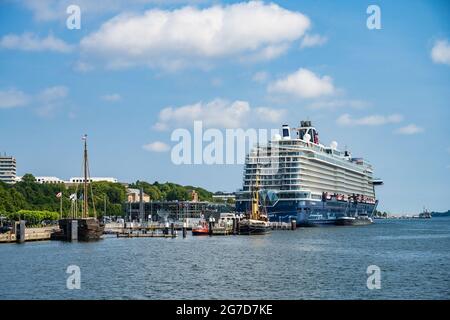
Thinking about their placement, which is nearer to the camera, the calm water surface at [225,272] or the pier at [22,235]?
the calm water surface at [225,272]

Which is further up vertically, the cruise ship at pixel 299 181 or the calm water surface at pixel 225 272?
the cruise ship at pixel 299 181

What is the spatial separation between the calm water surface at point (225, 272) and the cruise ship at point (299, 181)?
183ft

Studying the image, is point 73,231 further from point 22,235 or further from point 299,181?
point 299,181

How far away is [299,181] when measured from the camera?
136 metres

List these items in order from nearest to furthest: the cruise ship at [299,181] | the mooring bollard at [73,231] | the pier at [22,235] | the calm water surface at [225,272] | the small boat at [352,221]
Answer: the calm water surface at [225,272], the pier at [22,235], the mooring bollard at [73,231], the cruise ship at [299,181], the small boat at [352,221]

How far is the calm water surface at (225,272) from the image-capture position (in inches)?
1610

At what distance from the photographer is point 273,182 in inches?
5433

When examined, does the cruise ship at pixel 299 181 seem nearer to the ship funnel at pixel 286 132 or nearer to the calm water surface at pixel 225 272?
→ the ship funnel at pixel 286 132

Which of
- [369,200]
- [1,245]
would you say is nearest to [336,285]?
[1,245]

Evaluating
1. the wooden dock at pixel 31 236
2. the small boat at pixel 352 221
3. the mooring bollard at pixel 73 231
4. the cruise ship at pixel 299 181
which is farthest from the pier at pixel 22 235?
the small boat at pixel 352 221

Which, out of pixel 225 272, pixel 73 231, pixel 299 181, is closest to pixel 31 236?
pixel 73 231

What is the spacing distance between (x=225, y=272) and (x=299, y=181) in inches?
3394

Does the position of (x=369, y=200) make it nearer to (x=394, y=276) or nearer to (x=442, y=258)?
(x=442, y=258)
